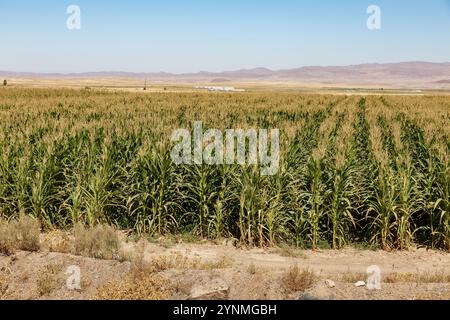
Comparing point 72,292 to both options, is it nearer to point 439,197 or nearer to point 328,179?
point 328,179

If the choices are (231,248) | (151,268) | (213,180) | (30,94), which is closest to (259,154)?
(213,180)

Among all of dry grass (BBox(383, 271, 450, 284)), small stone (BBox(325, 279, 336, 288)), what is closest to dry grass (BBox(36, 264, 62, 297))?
small stone (BBox(325, 279, 336, 288))

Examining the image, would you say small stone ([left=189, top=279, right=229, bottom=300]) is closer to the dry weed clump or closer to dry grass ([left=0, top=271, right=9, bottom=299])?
the dry weed clump

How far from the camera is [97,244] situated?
24.6 feet

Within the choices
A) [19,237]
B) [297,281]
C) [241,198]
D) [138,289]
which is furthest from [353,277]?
[19,237]

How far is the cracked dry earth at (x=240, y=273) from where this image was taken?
597cm

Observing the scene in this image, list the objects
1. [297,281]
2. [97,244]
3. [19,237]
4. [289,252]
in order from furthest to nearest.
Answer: [289,252], [19,237], [97,244], [297,281]

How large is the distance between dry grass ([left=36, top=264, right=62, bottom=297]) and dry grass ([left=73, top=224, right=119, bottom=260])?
0.72 meters

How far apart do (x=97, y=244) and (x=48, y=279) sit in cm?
133

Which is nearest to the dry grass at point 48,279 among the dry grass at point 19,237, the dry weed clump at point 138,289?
the dry weed clump at point 138,289

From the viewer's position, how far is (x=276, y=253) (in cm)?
838

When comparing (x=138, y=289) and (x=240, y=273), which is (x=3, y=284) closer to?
(x=138, y=289)

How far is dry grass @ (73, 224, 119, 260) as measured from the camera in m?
7.29

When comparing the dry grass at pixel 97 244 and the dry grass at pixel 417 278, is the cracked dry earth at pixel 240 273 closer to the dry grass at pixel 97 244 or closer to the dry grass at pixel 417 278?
the dry grass at pixel 417 278
